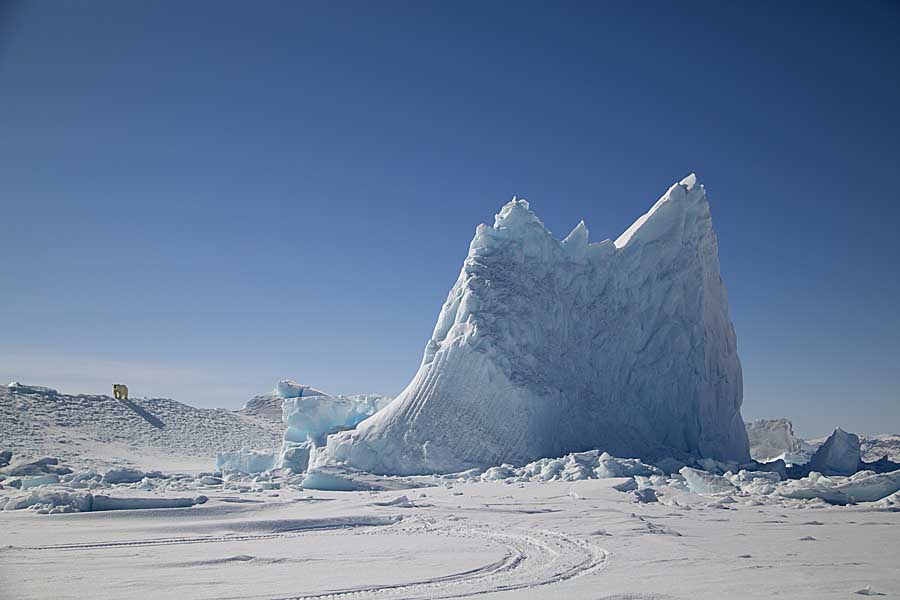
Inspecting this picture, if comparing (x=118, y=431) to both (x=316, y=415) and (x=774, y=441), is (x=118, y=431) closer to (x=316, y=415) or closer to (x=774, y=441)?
(x=316, y=415)

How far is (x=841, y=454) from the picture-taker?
20375 mm

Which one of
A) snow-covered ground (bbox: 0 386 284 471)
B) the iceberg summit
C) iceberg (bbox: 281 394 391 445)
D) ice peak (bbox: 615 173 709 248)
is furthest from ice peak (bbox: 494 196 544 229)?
snow-covered ground (bbox: 0 386 284 471)

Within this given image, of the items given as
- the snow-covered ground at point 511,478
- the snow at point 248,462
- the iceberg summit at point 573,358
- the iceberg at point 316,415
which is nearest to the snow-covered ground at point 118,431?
the snow-covered ground at point 511,478

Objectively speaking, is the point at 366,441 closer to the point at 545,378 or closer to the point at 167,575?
the point at 545,378

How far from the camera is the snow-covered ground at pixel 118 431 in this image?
2594cm

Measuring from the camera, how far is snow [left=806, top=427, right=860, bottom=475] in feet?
66.7

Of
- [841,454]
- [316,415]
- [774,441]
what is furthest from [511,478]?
[774,441]

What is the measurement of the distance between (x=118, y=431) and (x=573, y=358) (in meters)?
20.9

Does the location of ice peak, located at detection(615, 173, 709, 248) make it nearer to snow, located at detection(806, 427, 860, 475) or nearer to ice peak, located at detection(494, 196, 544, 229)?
ice peak, located at detection(494, 196, 544, 229)

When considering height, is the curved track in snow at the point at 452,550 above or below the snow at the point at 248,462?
below

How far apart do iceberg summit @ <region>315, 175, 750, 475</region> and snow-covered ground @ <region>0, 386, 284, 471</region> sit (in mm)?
10404

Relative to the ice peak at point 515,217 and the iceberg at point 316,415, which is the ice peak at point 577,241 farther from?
the iceberg at point 316,415

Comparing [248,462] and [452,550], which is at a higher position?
[248,462]

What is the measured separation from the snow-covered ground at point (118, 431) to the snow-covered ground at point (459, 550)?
Result: 14.8m
